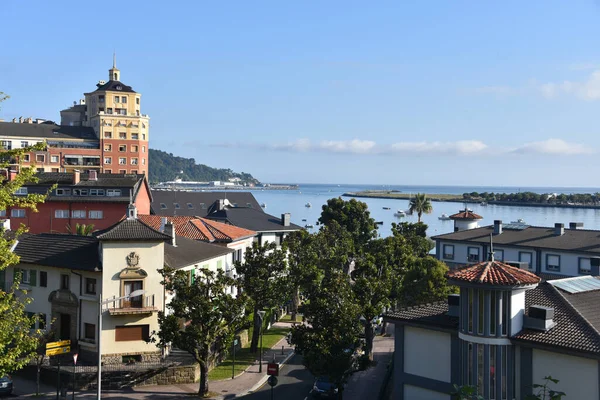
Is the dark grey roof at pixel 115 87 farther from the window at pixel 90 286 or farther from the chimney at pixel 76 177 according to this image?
the window at pixel 90 286

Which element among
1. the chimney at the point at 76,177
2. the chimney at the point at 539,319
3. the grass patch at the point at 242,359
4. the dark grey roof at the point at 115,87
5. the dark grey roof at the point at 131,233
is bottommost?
the grass patch at the point at 242,359

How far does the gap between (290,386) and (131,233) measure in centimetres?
1437

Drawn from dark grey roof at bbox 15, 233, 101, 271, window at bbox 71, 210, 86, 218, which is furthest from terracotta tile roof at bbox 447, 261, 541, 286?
window at bbox 71, 210, 86, 218

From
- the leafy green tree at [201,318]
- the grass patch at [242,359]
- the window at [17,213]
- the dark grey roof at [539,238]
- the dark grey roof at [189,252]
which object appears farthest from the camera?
the window at [17,213]

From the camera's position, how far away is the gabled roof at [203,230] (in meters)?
59.4

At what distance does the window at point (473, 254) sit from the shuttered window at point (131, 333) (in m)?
39.9

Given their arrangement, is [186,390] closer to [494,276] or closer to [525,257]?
[494,276]

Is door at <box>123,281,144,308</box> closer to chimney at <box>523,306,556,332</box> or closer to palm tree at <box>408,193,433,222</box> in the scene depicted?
chimney at <box>523,306,556,332</box>

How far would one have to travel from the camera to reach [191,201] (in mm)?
101000

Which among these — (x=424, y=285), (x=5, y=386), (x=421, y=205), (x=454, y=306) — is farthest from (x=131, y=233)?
(x=421, y=205)

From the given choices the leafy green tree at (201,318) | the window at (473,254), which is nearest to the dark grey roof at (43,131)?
the window at (473,254)

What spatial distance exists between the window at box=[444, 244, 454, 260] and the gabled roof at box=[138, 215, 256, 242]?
885 inches

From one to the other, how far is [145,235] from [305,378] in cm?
1423

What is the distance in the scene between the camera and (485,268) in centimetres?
2814
